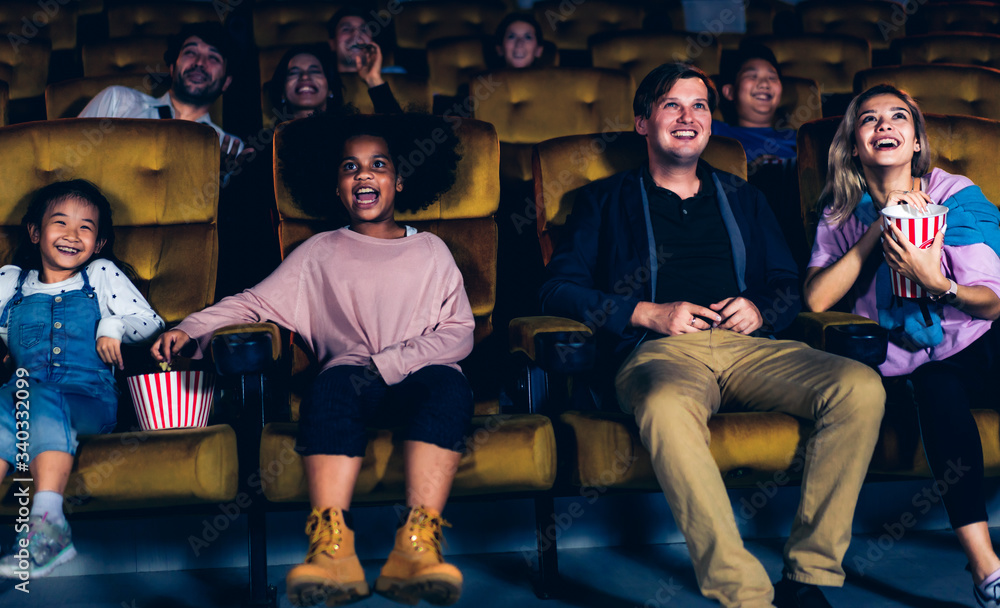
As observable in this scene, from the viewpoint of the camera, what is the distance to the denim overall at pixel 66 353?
1.30 metres

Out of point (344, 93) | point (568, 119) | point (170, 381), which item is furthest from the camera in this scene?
point (344, 93)

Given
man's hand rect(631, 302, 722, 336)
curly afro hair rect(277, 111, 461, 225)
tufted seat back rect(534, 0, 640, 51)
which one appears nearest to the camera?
man's hand rect(631, 302, 722, 336)

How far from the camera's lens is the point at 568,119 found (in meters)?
2.39

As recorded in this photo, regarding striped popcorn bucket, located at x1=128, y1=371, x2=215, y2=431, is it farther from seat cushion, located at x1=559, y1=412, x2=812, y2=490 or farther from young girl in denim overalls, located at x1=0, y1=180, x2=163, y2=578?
seat cushion, located at x1=559, y1=412, x2=812, y2=490

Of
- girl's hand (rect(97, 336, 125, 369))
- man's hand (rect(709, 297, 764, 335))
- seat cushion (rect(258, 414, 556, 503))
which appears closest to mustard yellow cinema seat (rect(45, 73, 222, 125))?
girl's hand (rect(97, 336, 125, 369))

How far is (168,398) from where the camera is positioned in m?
1.32

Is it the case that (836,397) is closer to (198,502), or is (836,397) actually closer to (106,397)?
(198,502)

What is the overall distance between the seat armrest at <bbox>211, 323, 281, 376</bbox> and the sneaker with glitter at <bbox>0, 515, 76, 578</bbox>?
317mm

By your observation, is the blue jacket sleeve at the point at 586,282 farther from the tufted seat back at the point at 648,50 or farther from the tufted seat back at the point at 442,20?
the tufted seat back at the point at 442,20

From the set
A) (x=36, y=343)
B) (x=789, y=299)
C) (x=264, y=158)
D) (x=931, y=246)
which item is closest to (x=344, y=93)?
(x=264, y=158)

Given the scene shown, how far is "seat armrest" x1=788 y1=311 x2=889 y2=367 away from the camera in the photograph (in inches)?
51.1

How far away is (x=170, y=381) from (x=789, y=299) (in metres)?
1.13

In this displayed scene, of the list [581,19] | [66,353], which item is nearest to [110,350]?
[66,353]

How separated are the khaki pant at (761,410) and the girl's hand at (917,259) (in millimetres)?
208
